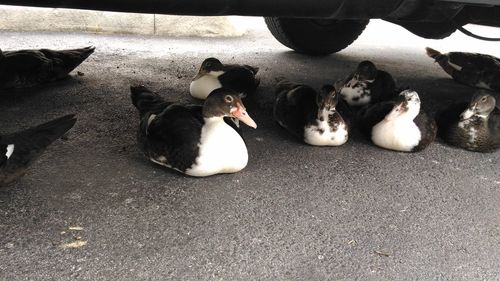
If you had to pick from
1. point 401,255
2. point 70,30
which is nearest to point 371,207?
point 401,255

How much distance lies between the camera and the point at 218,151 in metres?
2.39

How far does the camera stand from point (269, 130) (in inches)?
125

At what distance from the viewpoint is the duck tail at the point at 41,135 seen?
2.24 meters

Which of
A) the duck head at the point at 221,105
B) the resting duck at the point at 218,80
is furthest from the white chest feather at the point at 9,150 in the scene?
the resting duck at the point at 218,80

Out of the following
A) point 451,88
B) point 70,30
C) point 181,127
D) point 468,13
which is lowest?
point 70,30

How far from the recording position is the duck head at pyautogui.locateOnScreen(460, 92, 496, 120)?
10.0 ft

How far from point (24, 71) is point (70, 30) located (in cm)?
354

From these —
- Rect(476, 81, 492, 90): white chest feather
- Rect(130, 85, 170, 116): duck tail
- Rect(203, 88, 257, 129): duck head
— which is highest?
Rect(203, 88, 257, 129): duck head

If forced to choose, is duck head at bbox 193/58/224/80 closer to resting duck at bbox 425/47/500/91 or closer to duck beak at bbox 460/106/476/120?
duck beak at bbox 460/106/476/120

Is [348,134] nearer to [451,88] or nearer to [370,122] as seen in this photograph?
[370,122]

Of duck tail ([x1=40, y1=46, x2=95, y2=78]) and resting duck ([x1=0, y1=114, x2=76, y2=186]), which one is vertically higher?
resting duck ([x1=0, y1=114, x2=76, y2=186])

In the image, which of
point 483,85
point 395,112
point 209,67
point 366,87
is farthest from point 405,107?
point 483,85

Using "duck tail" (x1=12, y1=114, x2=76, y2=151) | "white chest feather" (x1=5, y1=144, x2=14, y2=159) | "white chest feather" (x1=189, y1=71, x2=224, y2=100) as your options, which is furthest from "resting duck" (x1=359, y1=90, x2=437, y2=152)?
"white chest feather" (x1=5, y1=144, x2=14, y2=159)

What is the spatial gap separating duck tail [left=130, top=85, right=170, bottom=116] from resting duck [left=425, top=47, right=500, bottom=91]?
312 centimetres
